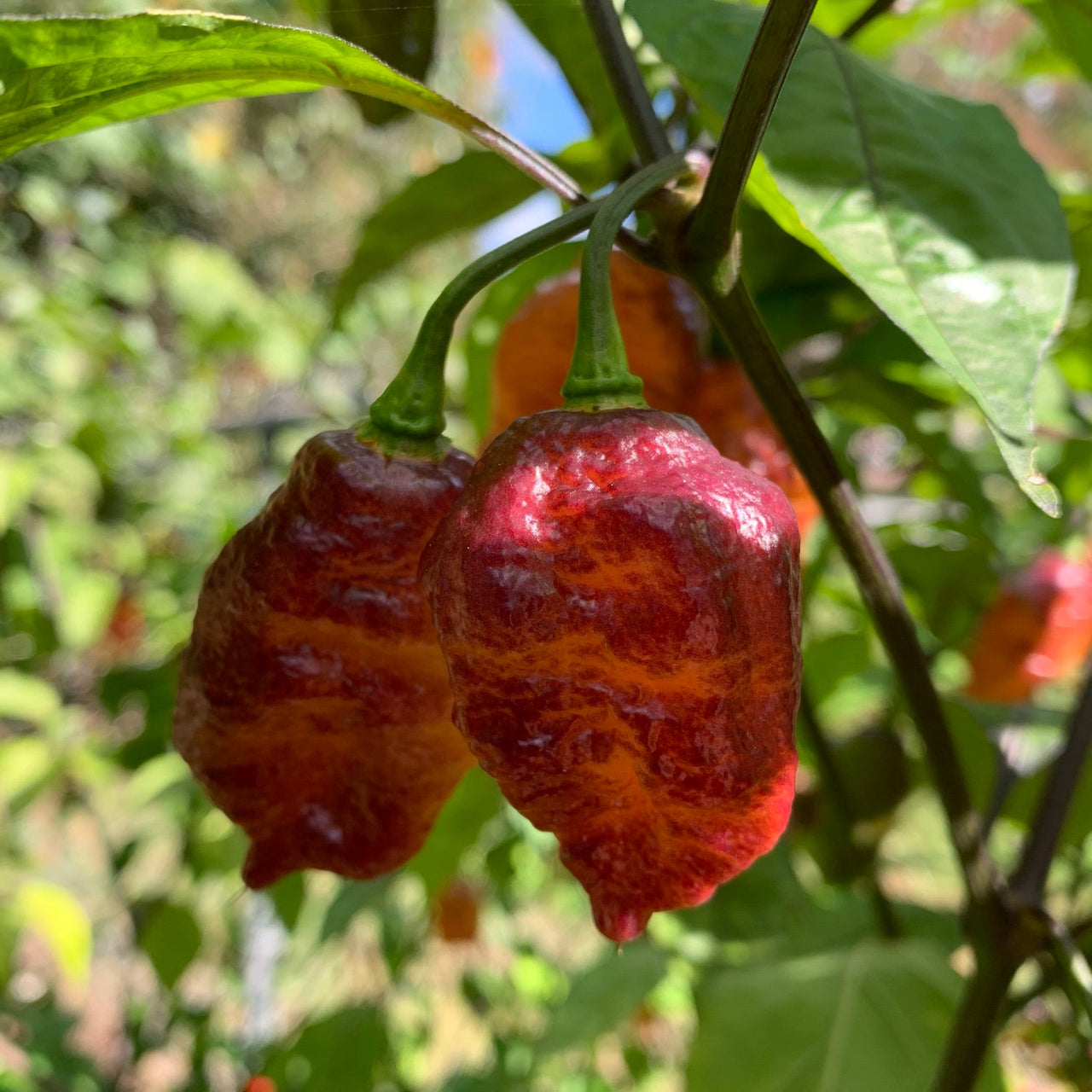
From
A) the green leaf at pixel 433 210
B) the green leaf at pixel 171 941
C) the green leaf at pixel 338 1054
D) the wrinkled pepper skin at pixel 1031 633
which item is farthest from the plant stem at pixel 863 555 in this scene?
the green leaf at pixel 171 941

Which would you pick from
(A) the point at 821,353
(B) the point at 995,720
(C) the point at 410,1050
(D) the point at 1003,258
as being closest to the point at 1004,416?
(D) the point at 1003,258

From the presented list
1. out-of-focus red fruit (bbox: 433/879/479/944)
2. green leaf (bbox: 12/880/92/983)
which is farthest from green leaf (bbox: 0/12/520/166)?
out-of-focus red fruit (bbox: 433/879/479/944)

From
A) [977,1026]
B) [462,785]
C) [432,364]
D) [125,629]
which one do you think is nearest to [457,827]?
[462,785]

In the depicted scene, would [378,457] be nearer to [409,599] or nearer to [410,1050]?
[409,599]

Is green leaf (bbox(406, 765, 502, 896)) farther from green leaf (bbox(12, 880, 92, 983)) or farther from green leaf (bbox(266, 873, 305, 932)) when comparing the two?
green leaf (bbox(12, 880, 92, 983))

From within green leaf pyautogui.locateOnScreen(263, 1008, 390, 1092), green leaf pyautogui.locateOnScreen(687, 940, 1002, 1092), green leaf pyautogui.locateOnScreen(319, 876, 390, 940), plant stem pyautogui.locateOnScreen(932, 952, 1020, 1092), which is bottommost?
green leaf pyautogui.locateOnScreen(263, 1008, 390, 1092)

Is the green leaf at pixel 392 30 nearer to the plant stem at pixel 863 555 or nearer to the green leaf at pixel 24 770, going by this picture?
the plant stem at pixel 863 555

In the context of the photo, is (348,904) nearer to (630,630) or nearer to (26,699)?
(26,699)
